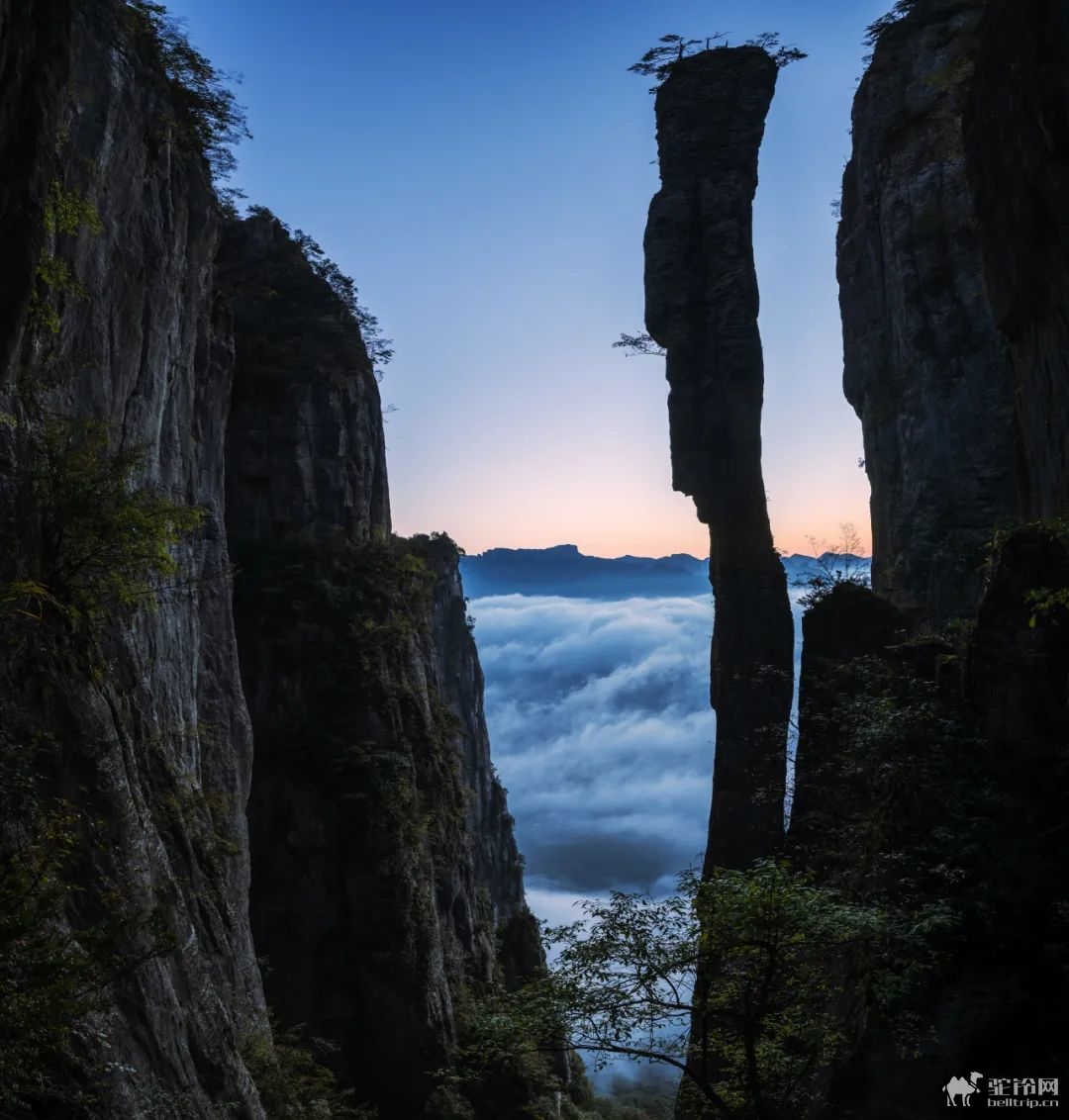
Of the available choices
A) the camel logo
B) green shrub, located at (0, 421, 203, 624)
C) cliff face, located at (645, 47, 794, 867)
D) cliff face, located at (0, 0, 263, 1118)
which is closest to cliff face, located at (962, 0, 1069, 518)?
the camel logo

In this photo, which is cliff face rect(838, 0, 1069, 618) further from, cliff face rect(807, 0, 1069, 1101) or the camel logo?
the camel logo

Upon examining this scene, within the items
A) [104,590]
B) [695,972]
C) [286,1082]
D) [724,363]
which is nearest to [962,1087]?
[695,972]

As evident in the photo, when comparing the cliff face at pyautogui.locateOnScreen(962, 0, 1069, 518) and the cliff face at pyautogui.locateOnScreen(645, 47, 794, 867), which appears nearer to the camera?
the cliff face at pyautogui.locateOnScreen(962, 0, 1069, 518)

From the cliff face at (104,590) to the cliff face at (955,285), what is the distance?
13215mm

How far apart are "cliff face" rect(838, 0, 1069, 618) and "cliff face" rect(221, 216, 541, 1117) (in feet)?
53.3

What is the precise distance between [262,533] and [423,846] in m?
12.0

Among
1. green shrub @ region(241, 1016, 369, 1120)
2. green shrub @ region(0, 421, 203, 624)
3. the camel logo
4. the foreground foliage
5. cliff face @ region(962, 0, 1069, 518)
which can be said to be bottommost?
green shrub @ region(241, 1016, 369, 1120)

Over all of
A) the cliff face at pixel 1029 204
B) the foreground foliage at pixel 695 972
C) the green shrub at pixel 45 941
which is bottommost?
the foreground foliage at pixel 695 972

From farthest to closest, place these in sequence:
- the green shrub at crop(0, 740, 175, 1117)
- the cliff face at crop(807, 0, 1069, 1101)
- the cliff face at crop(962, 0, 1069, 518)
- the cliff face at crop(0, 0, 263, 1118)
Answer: the cliff face at crop(962, 0, 1069, 518) < the cliff face at crop(807, 0, 1069, 1101) < the cliff face at crop(0, 0, 263, 1118) < the green shrub at crop(0, 740, 175, 1117)

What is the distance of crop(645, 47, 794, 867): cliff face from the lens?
34250mm

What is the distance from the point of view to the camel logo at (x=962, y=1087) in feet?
32.9

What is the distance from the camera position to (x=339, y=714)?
29516mm

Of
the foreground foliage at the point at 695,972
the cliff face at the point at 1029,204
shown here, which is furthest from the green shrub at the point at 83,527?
the cliff face at the point at 1029,204

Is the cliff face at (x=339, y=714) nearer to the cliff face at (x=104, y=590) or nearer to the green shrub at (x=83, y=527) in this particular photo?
the cliff face at (x=104, y=590)
